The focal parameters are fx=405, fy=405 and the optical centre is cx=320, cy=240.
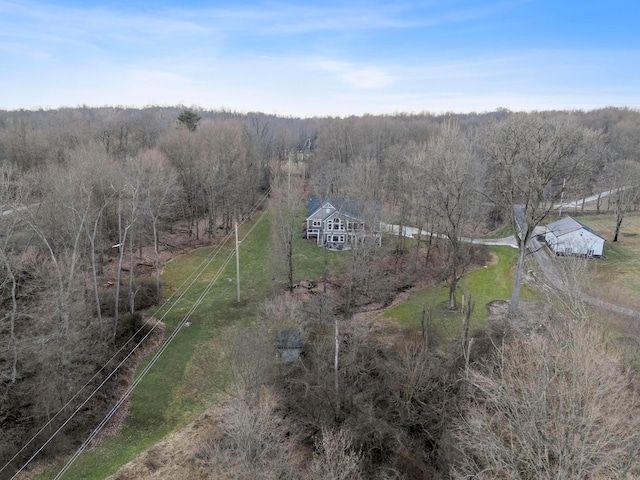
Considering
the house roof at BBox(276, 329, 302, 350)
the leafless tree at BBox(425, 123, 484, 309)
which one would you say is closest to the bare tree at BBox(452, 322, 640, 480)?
the house roof at BBox(276, 329, 302, 350)

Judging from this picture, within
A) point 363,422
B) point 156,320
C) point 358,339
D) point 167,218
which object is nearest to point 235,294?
point 156,320

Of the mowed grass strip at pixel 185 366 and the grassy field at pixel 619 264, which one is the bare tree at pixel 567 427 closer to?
the mowed grass strip at pixel 185 366

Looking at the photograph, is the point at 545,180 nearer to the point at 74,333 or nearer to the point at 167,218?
the point at 74,333

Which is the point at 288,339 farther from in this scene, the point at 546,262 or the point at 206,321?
the point at 546,262

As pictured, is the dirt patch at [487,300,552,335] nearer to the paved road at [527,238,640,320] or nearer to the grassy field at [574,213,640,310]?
the paved road at [527,238,640,320]

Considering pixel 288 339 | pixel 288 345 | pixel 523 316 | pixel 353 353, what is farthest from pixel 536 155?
pixel 288 345
